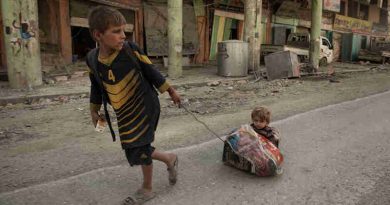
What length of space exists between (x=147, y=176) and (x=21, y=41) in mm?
7466

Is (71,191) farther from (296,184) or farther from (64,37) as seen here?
(64,37)

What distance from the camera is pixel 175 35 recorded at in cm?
1173

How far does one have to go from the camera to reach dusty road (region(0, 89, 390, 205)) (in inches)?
116

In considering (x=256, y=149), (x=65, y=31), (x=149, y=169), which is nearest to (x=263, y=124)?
(x=256, y=149)

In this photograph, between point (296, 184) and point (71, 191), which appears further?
point (296, 184)

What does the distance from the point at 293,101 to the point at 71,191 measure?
18.3 ft

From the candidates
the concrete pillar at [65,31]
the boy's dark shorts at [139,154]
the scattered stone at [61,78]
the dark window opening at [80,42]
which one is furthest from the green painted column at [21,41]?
the boy's dark shorts at [139,154]

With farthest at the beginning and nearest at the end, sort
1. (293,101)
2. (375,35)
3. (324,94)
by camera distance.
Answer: (375,35) → (324,94) → (293,101)

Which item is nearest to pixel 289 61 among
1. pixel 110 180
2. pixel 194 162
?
pixel 194 162

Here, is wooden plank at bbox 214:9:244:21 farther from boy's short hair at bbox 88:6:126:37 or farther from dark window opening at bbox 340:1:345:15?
boy's short hair at bbox 88:6:126:37

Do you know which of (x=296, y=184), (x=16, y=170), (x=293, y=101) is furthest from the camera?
(x=293, y=101)

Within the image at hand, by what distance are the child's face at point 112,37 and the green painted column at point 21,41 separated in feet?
24.2

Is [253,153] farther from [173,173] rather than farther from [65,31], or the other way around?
[65,31]

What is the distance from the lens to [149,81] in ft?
9.07
